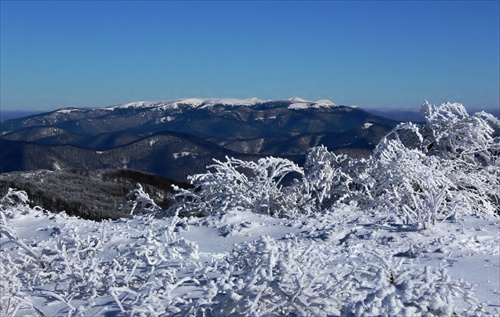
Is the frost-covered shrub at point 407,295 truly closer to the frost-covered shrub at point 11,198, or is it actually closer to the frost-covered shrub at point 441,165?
the frost-covered shrub at point 441,165

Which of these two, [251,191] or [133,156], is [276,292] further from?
[133,156]

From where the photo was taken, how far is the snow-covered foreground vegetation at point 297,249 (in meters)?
3.71

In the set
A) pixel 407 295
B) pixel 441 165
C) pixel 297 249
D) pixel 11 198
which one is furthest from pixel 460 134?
pixel 11 198

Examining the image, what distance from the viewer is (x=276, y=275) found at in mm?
3875

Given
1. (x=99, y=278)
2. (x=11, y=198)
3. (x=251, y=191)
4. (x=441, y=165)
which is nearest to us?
(x=99, y=278)

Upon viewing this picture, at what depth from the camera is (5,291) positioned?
14.6 feet

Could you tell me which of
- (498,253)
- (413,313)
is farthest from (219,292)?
(498,253)

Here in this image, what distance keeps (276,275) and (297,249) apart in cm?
59

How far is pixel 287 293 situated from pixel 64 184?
86.6ft

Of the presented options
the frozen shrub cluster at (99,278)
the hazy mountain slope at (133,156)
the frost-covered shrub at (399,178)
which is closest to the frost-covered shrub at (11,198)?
the frozen shrub cluster at (99,278)

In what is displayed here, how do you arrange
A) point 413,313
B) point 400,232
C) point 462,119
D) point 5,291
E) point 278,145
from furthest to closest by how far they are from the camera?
point 278,145 < point 462,119 < point 400,232 < point 5,291 < point 413,313

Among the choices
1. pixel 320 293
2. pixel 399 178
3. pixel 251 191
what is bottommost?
pixel 251 191

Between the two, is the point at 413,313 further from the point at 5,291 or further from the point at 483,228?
the point at 483,228

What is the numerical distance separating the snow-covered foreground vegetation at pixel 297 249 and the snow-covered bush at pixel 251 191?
30 mm
